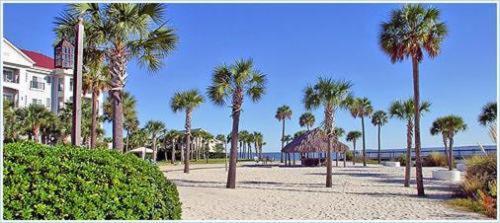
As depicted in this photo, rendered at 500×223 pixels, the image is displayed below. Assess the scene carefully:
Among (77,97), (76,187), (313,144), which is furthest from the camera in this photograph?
(313,144)

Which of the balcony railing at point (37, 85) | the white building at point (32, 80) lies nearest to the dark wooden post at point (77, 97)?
the white building at point (32, 80)

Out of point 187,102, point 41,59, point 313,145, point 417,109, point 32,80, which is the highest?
point 41,59

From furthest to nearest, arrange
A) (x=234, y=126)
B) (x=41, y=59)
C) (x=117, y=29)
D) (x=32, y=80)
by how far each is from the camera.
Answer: (x=41, y=59) → (x=32, y=80) → (x=234, y=126) → (x=117, y=29)

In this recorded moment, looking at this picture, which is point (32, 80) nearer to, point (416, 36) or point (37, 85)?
point (37, 85)

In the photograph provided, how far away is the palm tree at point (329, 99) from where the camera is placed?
Answer: 22.4 meters

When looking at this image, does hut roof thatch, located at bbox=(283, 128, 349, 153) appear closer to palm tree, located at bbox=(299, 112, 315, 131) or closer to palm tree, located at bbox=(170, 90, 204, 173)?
palm tree, located at bbox=(170, 90, 204, 173)

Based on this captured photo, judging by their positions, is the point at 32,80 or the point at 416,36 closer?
the point at 416,36

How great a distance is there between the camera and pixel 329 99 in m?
22.5

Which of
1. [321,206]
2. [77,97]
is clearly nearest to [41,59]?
[321,206]

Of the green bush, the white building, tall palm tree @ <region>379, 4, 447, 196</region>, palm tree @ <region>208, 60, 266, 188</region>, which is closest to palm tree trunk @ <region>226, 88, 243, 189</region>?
palm tree @ <region>208, 60, 266, 188</region>

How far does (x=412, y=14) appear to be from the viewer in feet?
58.3

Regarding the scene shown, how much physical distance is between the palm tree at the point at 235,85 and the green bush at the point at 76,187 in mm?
15151

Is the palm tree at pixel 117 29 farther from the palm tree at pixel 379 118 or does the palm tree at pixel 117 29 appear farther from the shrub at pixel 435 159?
the palm tree at pixel 379 118

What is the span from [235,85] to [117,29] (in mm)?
7863
